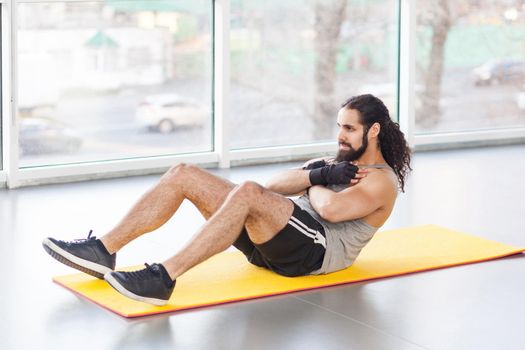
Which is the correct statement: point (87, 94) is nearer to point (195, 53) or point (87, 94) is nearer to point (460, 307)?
point (195, 53)

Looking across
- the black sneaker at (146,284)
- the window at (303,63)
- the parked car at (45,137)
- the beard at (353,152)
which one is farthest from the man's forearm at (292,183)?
the window at (303,63)

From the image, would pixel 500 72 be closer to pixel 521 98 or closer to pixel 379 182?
pixel 521 98

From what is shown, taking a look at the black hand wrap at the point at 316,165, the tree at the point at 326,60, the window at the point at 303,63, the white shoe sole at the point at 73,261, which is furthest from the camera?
the tree at the point at 326,60

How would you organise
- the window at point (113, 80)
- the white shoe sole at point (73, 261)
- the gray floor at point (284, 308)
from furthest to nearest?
the window at point (113, 80) < the white shoe sole at point (73, 261) < the gray floor at point (284, 308)

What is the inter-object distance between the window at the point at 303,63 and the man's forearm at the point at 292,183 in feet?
9.92

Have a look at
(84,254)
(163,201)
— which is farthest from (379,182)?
(84,254)

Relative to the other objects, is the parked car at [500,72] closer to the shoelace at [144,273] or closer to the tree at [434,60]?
the tree at [434,60]

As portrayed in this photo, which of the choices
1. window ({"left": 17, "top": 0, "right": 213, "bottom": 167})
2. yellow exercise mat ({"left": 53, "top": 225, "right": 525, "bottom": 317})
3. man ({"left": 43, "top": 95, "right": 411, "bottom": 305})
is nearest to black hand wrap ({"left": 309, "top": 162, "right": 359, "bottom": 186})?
man ({"left": 43, "top": 95, "right": 411, "bottom": 305})

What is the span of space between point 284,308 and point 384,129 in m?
0.90

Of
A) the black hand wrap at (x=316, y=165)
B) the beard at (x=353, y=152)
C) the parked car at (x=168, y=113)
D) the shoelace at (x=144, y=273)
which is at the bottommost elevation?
the shoelace at (x=144, y=273)

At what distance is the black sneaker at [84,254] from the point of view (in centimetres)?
419

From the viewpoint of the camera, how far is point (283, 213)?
4.07 m

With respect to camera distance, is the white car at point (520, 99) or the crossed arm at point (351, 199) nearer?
the crossed arm at point (351, 199)

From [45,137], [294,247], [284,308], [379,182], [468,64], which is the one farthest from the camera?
[468,64]
